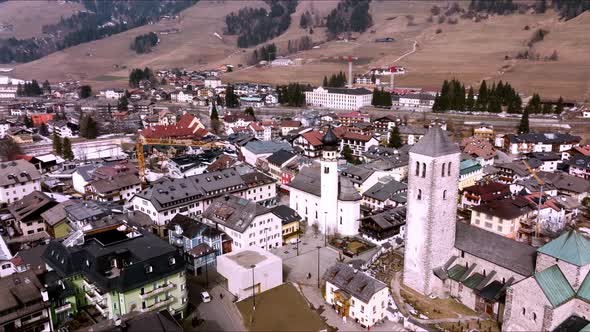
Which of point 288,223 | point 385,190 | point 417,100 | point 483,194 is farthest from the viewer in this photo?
point 417,100

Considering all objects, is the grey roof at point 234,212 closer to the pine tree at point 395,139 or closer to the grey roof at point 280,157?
the grey roof at point 280,157

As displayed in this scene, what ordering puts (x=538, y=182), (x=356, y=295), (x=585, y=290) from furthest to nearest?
(x=538, y=182) → (x=356, y=295) → (x=585, y=290)

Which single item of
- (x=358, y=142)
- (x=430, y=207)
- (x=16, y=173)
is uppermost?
(x=430, y=207)

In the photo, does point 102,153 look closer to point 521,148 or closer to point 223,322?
point 223,322

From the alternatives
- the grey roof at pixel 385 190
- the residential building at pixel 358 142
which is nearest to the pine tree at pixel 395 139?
the residential building at pixel 358 142

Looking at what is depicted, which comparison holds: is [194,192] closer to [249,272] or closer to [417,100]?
[249,272]

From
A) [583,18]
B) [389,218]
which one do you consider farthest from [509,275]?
[583,18]

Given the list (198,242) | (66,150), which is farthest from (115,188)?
(66,150)
